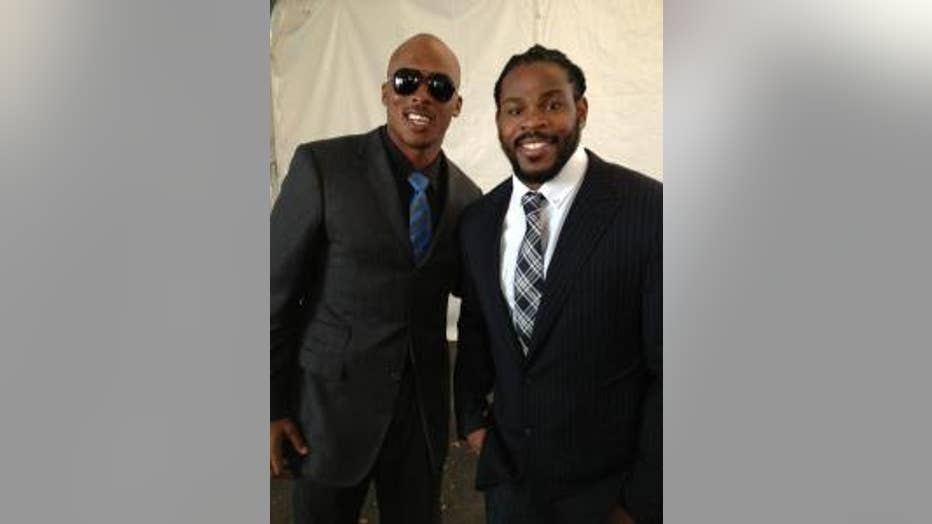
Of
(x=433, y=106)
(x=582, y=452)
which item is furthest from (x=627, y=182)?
(x=582, y=452)

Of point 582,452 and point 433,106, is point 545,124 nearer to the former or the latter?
point 433,106

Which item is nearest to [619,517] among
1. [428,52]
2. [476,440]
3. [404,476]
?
[476,440]

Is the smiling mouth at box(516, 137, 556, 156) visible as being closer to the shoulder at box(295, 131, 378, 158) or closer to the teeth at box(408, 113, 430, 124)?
the teeth at box(408, 113, 430, 124)

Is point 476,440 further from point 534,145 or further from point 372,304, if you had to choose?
point 534,145

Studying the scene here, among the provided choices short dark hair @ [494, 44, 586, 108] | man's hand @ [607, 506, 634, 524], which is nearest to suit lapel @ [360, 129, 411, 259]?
short dark hair @ [494, 44, 586, 108]

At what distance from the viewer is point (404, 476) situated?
1681 mm

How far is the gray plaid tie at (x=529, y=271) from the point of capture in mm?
1636

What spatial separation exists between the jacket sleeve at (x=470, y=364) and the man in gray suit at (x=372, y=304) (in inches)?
1.0

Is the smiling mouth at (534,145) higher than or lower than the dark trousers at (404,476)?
higher

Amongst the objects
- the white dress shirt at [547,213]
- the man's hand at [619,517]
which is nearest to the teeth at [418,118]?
the white dress shirt at [547,213]

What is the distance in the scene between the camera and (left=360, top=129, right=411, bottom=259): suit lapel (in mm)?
1666

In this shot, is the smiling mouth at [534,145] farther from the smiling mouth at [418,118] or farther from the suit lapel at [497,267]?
the smiling mouth at [418,118]
